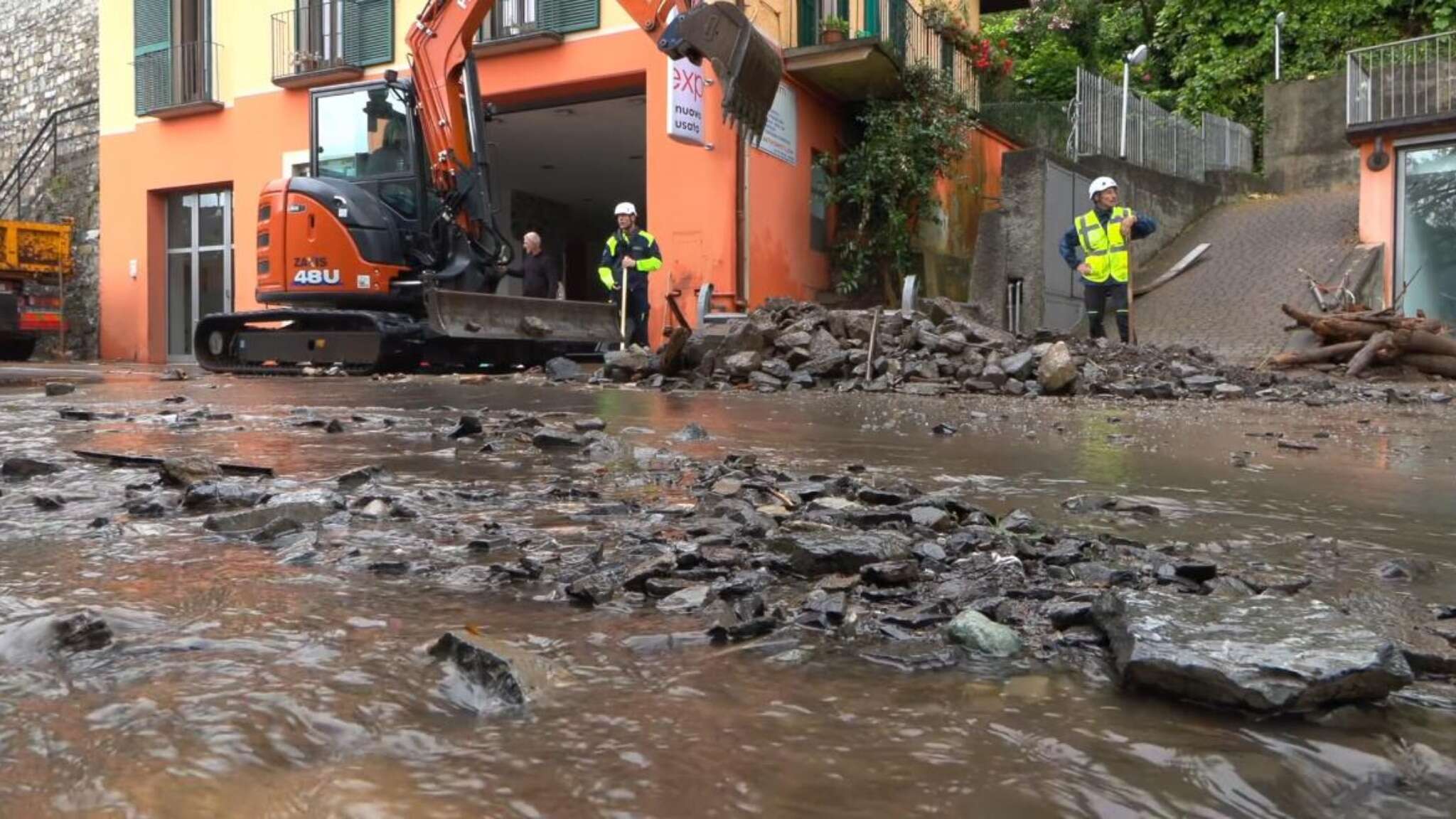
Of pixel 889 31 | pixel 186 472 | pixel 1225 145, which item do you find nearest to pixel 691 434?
pixel 186 472

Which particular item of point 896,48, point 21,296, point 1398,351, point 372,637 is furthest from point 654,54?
point 372,637

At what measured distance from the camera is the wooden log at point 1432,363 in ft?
33.5

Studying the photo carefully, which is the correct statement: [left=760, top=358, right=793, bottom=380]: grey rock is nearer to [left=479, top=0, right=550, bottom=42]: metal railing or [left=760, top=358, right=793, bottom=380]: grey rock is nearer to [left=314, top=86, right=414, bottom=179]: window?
[left=314, top=86, right=414, bottom=179]: window

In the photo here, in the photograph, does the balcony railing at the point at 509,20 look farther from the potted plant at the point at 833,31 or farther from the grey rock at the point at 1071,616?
the grey rock at the point at 1071,616

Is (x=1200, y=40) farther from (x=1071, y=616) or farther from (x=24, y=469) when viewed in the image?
(x=1071, y=616)

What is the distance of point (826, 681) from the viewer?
1.62 metres

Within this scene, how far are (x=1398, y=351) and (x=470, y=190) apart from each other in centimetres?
891

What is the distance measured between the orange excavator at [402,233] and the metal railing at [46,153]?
42.8 feet

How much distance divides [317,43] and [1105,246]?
12562 mm

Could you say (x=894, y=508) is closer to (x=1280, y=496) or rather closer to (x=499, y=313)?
(x=1280, y=496)

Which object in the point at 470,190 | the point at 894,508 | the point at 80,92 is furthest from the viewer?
the point at 80,92

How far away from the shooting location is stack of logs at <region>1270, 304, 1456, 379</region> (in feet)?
33.7

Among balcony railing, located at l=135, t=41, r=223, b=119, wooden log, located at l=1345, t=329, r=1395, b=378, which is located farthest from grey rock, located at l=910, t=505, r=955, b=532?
balcony railing, located at l=135, t=41, r=223, b=119

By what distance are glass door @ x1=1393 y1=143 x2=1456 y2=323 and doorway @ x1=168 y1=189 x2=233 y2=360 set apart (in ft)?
58.8
